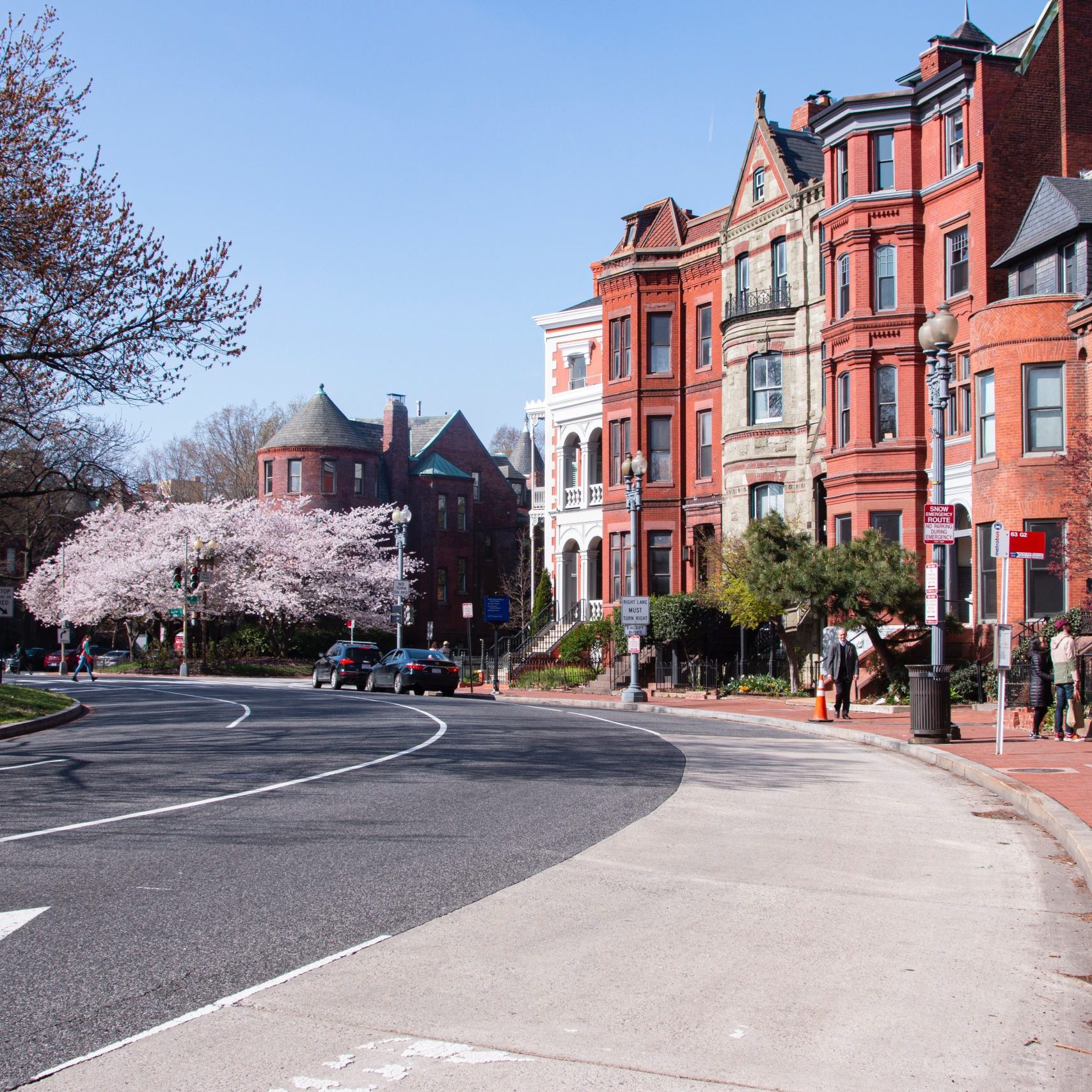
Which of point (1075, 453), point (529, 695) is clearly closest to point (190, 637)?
point (529, 695)

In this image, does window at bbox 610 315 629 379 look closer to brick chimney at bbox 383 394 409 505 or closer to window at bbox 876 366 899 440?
window at bbox 876 366 899 440

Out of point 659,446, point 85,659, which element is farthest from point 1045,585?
point 85,659

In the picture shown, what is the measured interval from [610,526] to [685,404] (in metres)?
5.00

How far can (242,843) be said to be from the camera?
9734mm

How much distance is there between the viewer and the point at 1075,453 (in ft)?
78.1

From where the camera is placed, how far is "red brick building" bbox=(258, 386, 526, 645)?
6819 cm

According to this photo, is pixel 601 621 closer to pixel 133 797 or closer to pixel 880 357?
pixel 880 357

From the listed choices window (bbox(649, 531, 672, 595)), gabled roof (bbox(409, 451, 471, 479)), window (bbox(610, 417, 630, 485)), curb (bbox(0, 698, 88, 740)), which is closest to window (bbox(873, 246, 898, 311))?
window (bbox(649, 531, 672, 595))

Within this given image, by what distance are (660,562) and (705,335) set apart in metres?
7.76

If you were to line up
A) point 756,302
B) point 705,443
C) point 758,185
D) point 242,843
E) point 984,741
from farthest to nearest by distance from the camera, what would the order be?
point 705,443 → point 758,185 → point 756,302 → point 984,741 → point 242,843

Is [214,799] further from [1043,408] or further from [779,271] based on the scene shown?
[779,271]

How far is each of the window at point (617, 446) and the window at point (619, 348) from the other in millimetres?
1670

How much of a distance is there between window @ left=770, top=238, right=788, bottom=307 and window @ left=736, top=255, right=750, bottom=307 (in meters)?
1.09

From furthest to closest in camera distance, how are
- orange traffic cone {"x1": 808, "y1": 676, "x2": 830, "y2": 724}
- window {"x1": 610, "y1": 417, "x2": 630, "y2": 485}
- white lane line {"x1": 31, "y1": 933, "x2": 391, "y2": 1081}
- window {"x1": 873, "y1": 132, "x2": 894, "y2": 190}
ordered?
window {"x1": 610, "y1": 417, "x2": 630, "y2": 485}
window {"x1": 873, "y1": 132, "x2": 894, "y2": 190}
orange traffic cone {"x1": 808, "y1": 676, "x2": 830, "y2": 724}
white lane line {"x1": 31, "y1": 933, "x2": 391, "y2": 1081}
